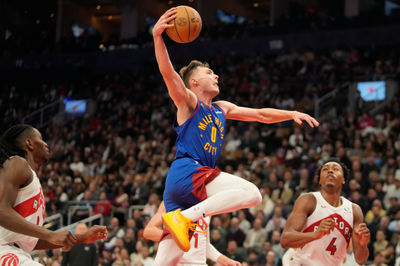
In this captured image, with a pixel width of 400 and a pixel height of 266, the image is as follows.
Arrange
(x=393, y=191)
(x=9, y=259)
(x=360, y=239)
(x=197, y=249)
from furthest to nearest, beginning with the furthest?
(x=393, y=191)
(x=197, y=249)
(x=360, y=239)
(x=9, y=259)

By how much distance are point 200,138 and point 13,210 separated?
1.69 m

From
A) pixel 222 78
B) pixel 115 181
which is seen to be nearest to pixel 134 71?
pixel 222 78

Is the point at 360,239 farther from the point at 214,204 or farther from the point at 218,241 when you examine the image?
the point at 218,241

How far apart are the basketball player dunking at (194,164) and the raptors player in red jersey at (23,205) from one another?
0.81 metres

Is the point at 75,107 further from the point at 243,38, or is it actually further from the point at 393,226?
the point at 393,226

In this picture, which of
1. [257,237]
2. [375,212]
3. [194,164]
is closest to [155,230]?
[194,164]

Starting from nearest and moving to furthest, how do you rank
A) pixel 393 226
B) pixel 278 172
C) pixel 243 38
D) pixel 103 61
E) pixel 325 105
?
pixel 393 226
pixel 278 172
pixel 325 105
pixel 243 38
pixel 103 61

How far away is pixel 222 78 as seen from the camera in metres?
21.2

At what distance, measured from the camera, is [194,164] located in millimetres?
5066

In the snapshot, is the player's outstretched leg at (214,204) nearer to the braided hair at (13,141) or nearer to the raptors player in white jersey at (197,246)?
the braided hair at (13,141)

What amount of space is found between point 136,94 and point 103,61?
13.6 feet

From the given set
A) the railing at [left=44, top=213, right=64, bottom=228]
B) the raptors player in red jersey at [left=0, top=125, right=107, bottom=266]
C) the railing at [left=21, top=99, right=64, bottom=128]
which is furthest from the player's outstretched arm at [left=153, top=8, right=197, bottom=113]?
the railing at [left=21, top=99, right=64, bottom=128]

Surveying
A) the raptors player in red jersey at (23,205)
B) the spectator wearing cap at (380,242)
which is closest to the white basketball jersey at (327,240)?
the raptors player in red jersey at (23,205)

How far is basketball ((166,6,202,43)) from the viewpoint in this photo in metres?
5.06
